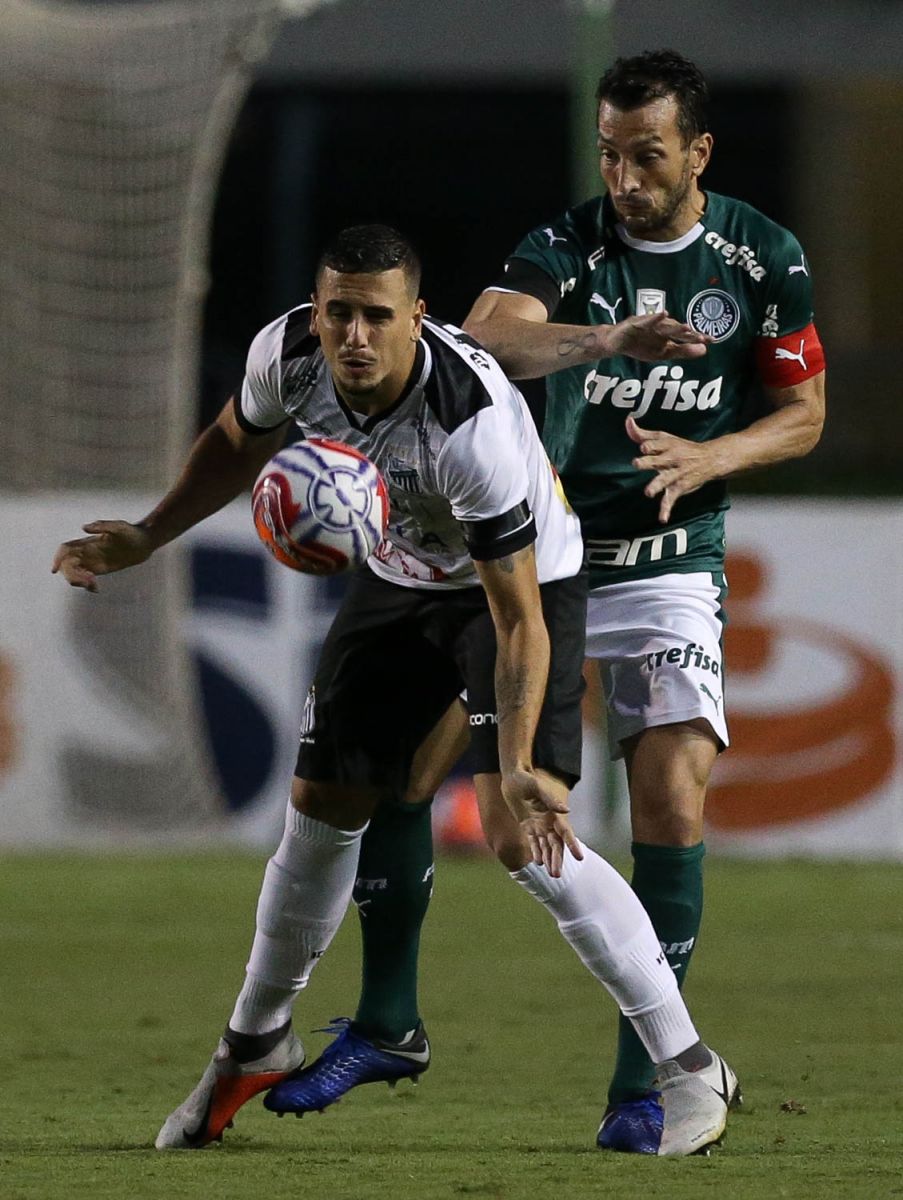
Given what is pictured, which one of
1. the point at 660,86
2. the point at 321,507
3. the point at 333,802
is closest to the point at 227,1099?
the point at 333,802

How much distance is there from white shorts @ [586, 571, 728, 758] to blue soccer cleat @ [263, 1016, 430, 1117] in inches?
37.6

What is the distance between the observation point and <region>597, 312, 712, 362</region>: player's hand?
4.99 m

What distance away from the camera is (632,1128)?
17.7ft

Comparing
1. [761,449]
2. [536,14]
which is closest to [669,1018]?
[761,449]

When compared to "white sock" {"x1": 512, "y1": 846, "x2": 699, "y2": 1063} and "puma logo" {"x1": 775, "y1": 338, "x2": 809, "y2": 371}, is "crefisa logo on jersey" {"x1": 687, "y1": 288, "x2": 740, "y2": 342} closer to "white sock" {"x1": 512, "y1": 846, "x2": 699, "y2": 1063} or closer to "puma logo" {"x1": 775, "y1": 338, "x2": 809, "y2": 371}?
"puma logo" {"x1": 775, "y1": 338, "x2": 809, "y2": 371}

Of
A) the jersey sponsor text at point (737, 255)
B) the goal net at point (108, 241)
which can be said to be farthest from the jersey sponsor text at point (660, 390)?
the goal net at point (108, 241)

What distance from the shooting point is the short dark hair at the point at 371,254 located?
504 centimetres

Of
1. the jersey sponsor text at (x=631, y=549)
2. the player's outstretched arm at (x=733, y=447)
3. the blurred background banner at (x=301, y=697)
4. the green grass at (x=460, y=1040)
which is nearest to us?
the green grass at (x=460, y=1040)

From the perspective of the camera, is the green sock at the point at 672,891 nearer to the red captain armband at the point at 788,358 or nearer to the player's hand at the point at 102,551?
the red captain armband at the point at 788,358

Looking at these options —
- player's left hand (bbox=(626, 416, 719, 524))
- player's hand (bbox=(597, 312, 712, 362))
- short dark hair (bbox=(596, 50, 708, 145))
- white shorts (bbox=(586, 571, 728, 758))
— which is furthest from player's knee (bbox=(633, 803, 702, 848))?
short dark hair (bbox=(596, 50, 708, 145))

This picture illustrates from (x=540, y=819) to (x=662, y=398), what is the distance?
138 centimetres

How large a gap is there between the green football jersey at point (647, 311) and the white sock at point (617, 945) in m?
1.00

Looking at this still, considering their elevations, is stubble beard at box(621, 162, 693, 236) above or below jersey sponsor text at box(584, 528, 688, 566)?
above

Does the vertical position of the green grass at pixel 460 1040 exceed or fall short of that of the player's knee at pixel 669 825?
it falls short
